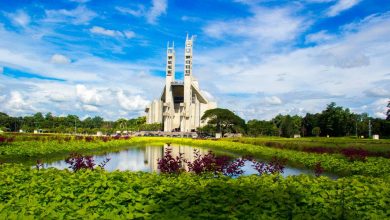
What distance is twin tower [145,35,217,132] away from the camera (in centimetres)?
8894

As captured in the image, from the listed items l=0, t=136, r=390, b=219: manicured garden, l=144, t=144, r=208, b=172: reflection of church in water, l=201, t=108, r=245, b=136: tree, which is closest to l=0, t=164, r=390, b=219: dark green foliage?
l=0, t=136, r=390, b=219: manicured garden

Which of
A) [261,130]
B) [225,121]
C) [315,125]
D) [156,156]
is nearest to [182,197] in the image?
[156,156]

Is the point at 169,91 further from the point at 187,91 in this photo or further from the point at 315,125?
the point at 315,125

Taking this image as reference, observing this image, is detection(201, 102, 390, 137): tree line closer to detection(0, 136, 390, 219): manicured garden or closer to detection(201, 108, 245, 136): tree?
detection(201, 108, 245, 136): tree

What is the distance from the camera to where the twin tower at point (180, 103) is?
88938 mm

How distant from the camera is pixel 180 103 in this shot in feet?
299

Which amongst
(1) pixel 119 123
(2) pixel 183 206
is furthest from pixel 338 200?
(1) pixel 119 123

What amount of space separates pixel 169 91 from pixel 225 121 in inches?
1093

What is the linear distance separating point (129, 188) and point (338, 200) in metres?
3.23

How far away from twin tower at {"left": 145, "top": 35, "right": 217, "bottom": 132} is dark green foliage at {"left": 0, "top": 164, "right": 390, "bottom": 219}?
79862mm

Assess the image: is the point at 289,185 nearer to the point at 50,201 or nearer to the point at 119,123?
the point at 50,201

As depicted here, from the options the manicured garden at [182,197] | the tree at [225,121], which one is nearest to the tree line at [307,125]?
the tree at [225,121]

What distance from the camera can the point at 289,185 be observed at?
5902 millimetres

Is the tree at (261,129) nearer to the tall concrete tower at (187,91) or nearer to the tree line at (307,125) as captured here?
the tree line at (307,125)
